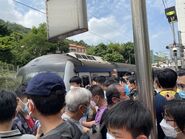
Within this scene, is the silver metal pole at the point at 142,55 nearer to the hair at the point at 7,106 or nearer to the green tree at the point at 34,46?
the hair at the point at 7,106

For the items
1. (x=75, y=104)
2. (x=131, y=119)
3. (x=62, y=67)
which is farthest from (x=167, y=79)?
(x=62, y=67)

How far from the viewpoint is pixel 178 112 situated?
2.76 metres

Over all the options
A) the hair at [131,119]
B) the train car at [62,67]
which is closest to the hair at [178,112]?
the hair at [131,119]

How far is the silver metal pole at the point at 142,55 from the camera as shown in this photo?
265 cm

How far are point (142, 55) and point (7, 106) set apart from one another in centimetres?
119

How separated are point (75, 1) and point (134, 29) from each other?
1.83 ft

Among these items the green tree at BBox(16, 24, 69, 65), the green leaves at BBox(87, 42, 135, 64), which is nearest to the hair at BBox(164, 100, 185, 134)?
the green tree at BBox(16, 24, 69, 65)

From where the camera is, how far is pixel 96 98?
4.84 m

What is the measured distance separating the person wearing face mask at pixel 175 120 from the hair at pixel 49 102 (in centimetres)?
88

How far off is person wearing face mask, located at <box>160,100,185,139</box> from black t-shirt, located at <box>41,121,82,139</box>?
2.38 ft

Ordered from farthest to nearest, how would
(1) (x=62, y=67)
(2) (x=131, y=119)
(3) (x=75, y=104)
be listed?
(1) (x=62, y=67) < (3) (x=75, y=104) < (2) (x=131, y=119)

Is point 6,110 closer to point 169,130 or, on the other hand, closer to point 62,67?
point 169,130

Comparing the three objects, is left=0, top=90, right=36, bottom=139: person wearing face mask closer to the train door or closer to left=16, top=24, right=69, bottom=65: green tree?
the train door

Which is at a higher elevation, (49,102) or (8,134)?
(49,102)
